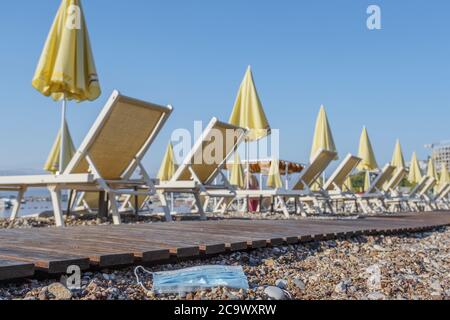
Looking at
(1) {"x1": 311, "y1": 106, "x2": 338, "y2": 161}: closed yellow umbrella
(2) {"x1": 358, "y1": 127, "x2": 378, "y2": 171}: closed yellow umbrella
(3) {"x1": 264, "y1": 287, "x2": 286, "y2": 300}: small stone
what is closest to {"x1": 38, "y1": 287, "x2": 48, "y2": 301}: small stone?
(3) {"x1": 264, "y1": 287, "x2": 286, "y2": 300}: small stone

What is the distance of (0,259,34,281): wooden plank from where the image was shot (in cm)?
192

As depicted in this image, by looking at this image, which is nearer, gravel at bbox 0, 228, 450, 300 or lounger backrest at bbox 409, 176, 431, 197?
gravel at bbox 0, 228, 450, 300

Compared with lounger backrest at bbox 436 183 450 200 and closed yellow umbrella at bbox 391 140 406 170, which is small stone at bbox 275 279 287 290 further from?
lounger backrest at bbox 436 183 450 200

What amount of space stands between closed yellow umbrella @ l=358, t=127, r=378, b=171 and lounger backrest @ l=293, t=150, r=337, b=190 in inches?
275

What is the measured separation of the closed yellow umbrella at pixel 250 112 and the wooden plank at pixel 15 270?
8619 millimetres

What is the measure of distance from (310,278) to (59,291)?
1.33 metres

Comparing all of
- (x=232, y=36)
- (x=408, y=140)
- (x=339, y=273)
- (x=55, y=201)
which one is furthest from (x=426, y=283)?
(x=408, y=140)

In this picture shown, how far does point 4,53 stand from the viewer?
9.41 metres

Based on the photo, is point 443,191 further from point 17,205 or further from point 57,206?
point 57,206

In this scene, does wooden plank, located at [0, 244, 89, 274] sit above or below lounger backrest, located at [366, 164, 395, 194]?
above

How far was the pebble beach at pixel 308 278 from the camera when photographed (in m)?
2.03

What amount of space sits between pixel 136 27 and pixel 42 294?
1217cm

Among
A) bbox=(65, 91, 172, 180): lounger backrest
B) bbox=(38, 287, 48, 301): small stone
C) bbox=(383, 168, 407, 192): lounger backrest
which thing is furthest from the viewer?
bbox=(383, 168, 407, 192): lounger backrest
